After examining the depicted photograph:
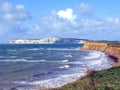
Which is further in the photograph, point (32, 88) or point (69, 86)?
point (32, 88)

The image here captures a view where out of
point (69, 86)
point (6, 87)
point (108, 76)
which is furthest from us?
point (6, 87)

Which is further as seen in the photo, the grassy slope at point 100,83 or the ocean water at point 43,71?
the ocean water at point 43,71

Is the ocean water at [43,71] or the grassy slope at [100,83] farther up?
the grassy slope at [100,83]

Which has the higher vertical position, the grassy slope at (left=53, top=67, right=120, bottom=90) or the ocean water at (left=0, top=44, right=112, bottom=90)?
the grassy slope at (left=53, top=67, right=120, bottom=90)

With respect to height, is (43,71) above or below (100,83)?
below

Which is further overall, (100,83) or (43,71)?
(43,71)

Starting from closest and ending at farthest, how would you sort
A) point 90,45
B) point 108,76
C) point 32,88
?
point 108,76
point 32,88
point 90,45

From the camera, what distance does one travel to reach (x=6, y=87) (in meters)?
30.7

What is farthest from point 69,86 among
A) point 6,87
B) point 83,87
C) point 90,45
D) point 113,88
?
point 90,45

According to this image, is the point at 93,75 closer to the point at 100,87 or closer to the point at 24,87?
the point at 100,87

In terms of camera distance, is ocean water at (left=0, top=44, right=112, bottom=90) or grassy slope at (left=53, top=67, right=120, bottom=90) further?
ocean water at (left=0, top=44, right=112, bottom=90)

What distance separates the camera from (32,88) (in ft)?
94.0

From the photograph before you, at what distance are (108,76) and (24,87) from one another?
10218 millimetres

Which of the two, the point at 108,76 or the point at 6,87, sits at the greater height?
the point at 108,76
